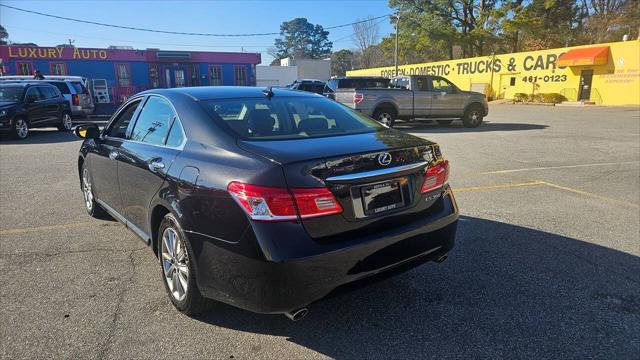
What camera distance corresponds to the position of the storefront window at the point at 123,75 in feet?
119

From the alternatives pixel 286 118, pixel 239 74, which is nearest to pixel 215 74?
pixel 239 74

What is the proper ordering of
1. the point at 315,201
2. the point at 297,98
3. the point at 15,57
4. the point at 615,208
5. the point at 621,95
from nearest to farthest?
the point at 315,201
the point at 297,98
the point at 615,208
the point at 621,95
the point at 15,57

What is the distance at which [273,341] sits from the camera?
2.78m

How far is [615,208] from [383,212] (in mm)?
4542

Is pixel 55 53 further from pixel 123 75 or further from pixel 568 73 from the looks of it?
pixel 568 73

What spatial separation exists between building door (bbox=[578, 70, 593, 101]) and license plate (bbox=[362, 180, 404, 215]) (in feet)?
103

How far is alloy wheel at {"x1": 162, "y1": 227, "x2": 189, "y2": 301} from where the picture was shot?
9.73 feet

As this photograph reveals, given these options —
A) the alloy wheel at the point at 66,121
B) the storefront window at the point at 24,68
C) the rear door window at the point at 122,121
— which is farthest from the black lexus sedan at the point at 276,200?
the storefront window at the point at 24,68

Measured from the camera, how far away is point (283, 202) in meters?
2.39

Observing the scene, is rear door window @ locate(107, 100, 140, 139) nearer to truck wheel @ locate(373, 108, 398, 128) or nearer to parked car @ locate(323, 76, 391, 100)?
truck wheel @ locate(373, 108, 398, 128)

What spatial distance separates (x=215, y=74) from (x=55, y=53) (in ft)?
41.2

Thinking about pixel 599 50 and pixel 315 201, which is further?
pixel 599 50

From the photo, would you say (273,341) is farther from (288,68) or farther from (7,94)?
(288,68)

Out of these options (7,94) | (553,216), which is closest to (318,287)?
(553,216)
